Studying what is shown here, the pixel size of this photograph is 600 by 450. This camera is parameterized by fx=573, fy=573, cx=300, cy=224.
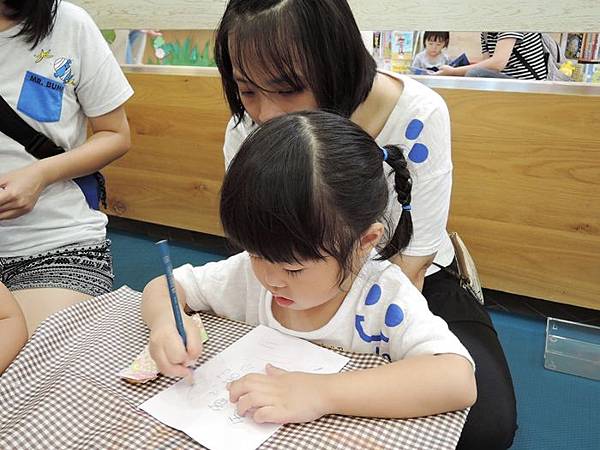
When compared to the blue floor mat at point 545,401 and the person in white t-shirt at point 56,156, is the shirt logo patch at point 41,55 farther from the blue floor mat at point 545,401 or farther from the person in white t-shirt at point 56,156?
the blue floor mat at point 545,401

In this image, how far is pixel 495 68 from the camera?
2.04 meters

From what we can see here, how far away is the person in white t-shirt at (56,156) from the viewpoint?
1090 millimetres

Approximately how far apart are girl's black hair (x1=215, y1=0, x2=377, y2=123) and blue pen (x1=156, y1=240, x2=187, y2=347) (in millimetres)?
366

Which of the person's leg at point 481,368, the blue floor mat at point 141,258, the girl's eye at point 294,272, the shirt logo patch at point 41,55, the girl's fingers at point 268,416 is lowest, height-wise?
the blue floor mat at point 141,258

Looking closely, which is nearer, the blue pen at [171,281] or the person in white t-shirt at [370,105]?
the blue pen at [171,281]

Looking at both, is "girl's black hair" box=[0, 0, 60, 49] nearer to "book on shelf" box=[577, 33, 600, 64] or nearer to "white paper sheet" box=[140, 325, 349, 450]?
"white paper sheet" box=[140, 325, 349, 450]

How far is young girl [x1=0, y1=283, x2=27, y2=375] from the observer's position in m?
0.71

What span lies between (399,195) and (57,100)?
0.74 metres

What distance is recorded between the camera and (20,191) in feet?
3.46

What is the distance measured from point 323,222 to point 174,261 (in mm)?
1770

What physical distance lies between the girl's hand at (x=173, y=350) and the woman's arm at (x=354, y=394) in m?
0.08

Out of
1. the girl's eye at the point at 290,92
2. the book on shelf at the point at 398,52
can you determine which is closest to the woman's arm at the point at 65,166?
the girl's eye at the point at 290,92

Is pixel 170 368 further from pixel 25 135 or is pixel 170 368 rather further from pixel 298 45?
pixel 25 135

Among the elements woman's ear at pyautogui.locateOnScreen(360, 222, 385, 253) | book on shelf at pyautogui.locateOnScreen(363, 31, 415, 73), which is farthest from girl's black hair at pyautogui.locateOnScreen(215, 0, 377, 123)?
book on shelf at pyautogui.locateOnScreen(363, 31, 415, 73)
